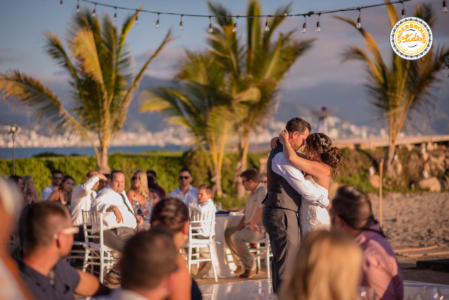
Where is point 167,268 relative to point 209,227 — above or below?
above

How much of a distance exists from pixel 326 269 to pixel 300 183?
2.45 m

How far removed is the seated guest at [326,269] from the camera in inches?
64.0

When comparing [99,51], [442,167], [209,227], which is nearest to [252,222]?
[209,227]

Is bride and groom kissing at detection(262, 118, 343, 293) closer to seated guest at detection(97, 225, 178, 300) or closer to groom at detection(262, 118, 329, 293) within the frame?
groom at detection(262, 118, 329, 293)

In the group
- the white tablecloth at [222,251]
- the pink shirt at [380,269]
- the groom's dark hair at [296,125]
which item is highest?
the groom's dark hair at [296,125]

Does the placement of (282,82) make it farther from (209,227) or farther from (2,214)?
(2,214)

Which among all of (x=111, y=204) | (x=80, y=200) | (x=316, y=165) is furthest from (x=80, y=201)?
(x=316, y=165)

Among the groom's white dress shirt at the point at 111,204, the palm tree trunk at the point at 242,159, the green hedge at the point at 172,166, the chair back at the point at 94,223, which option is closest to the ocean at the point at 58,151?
the green hedge at the point at 172,166

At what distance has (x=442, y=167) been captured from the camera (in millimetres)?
18531

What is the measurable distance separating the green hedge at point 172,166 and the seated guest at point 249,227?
723 cm

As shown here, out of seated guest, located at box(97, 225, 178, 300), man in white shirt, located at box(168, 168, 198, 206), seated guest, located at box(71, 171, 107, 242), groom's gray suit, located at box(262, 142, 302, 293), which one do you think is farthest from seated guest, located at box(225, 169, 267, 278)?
seated guest, located at box(97, 225, 178, 300)

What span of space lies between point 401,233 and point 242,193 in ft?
18.2

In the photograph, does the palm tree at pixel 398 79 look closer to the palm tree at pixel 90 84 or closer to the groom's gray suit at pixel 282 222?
the palm tree at pixel 90 84

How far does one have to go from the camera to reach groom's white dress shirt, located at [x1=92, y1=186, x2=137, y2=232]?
6477 mm
